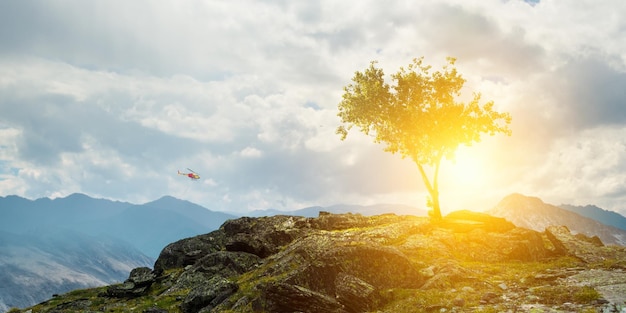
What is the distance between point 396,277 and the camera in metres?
26.6

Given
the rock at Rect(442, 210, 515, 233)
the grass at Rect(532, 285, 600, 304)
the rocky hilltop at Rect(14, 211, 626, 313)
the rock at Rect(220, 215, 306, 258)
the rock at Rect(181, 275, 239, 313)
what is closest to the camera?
the grass at Rect(532, 285, 600, 304)

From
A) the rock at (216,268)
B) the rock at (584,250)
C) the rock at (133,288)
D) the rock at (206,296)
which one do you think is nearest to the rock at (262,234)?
the rock at (216,268)

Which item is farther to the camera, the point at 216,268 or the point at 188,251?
the point at 188,251

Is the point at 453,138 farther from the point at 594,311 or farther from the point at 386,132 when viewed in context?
the point at 594,311

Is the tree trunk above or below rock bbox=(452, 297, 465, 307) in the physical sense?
above

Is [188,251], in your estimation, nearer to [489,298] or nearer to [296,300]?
[296,300]

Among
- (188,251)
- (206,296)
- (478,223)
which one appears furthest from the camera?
(188,251)

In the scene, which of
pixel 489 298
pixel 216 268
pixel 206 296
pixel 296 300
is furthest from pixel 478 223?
pixel 206 296

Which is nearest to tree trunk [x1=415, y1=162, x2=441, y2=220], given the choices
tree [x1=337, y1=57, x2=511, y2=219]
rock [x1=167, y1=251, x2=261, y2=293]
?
tree [x1=337, y1=57, x2=511, y2=219]

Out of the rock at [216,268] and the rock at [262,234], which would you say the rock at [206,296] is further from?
the rock at [262,234]

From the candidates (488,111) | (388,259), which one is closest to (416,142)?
(488,111)

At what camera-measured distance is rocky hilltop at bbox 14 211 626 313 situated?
71.9 feet

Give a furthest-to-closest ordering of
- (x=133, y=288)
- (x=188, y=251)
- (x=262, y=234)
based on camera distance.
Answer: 1. (x=188, y=251)
2. (x=262, y=234)
3. (x=133, y=288)

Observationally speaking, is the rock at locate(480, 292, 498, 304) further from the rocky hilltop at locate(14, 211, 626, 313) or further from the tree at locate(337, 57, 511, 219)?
the tree at locate(337, 57, 511, 219)
